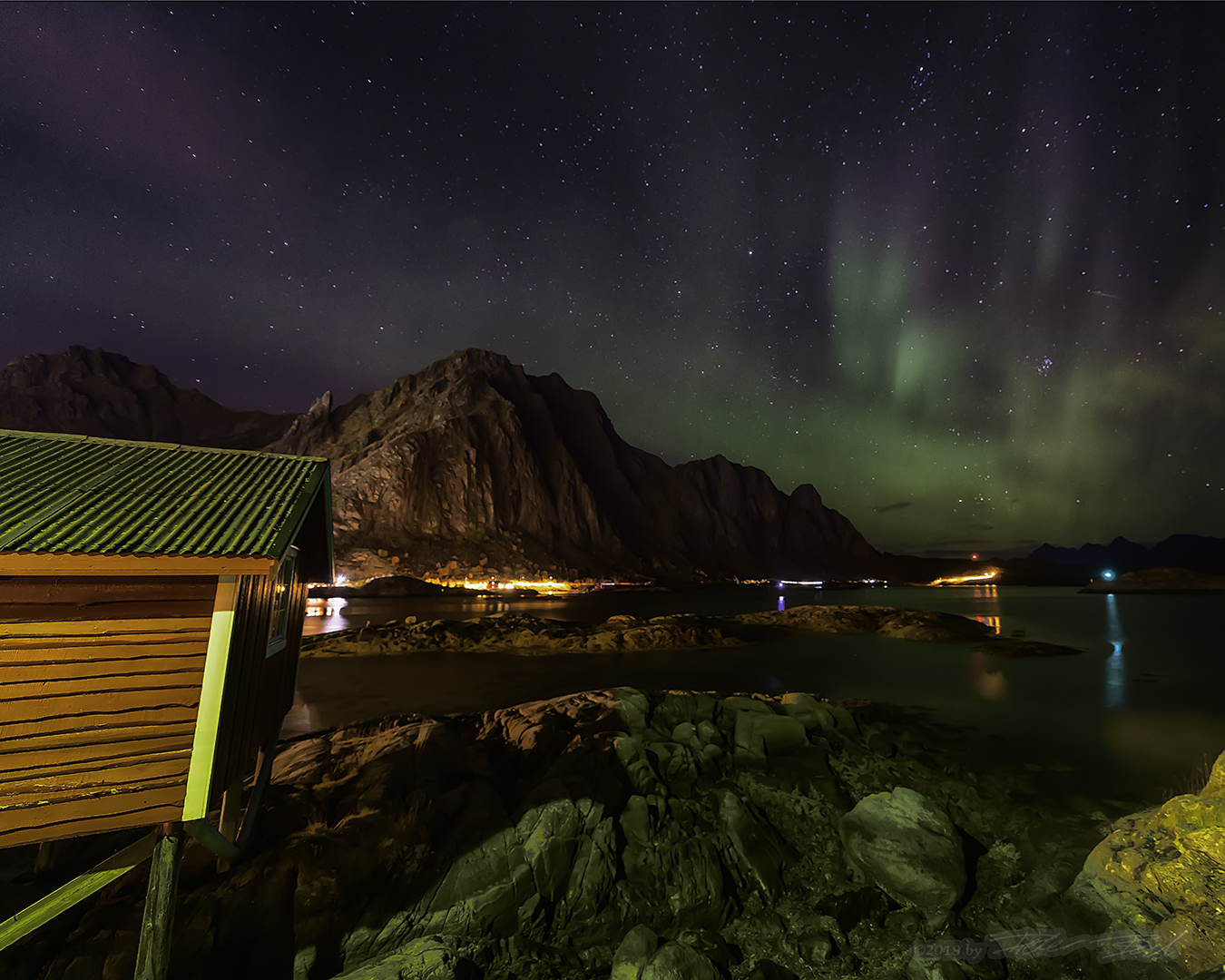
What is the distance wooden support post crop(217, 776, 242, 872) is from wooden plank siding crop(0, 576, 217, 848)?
145 cm

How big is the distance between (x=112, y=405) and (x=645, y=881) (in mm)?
187732

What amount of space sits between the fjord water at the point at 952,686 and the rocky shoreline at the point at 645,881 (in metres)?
→ 5.82

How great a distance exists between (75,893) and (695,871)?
24.1 feet

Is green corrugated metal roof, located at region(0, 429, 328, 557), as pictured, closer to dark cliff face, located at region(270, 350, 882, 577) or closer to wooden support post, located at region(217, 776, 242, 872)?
wooden support post, located at region(217, 776, 242, 872)

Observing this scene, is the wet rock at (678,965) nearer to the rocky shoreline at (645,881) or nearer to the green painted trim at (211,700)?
the rocky shoreline at (645,881)

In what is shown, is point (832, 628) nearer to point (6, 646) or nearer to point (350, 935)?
point (350, 935)

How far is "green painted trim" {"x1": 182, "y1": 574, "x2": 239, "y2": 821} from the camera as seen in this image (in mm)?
5469

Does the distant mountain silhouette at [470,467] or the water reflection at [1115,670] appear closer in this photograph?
the water reflection at [1115,670]

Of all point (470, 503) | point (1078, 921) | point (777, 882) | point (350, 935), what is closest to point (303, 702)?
point (350, 935)

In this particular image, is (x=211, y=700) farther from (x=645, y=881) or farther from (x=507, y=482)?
(x=507, y=482)

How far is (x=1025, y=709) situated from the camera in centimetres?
1841

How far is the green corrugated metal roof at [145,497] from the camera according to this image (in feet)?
16.9

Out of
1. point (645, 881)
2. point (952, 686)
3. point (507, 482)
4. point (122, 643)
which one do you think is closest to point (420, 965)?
point (645, 881)

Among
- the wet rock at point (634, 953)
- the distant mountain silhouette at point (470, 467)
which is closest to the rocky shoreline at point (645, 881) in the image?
the wet rock at point (634, 953)
